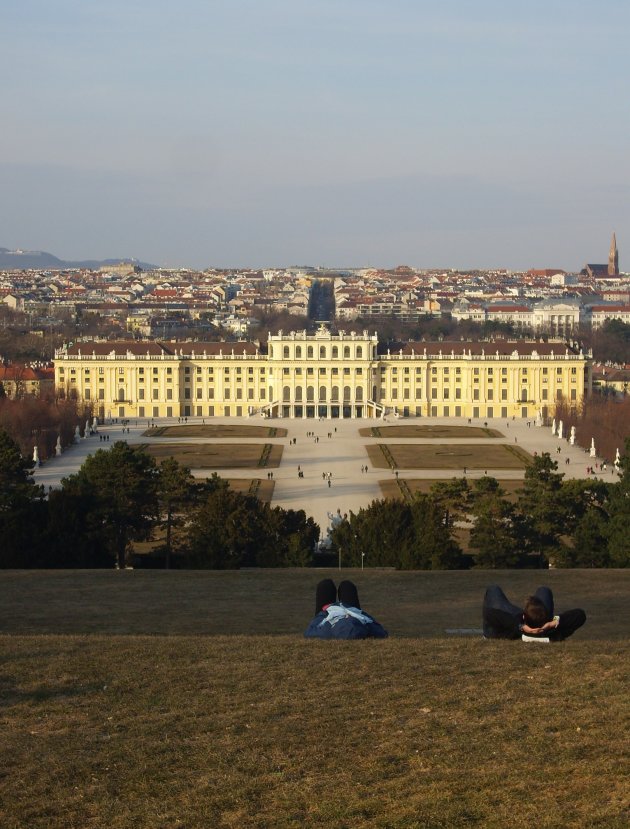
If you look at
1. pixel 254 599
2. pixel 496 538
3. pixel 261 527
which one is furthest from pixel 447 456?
pixel 254 599

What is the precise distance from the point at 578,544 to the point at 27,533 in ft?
30.9

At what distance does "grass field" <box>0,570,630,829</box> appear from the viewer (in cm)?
740

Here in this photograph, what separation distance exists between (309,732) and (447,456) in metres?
46.7

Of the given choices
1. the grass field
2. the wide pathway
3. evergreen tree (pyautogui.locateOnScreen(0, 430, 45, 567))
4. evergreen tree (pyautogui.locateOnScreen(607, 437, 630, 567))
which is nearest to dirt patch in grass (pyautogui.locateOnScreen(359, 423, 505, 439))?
the wide pathway

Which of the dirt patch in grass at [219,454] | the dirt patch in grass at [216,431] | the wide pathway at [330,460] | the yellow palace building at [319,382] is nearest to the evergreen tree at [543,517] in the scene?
the wide pathway at [330,460]

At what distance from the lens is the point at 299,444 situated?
6109 cm

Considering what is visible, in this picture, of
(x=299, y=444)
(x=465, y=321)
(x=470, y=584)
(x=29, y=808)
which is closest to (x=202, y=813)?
(x=29, y=808)

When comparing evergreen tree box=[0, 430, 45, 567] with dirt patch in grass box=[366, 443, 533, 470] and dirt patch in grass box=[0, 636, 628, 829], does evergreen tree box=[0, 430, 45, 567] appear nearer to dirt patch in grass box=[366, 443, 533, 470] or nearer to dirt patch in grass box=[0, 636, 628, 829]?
dirt patch in grass box=[0, 636, 628, 829]

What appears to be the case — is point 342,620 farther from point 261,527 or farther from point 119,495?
point 119,495

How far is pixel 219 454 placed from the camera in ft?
182

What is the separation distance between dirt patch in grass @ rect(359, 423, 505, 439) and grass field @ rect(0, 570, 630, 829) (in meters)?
52.0

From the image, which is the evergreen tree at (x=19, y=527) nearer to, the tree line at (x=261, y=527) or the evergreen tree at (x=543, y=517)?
the tree line at (x=261, y=527)

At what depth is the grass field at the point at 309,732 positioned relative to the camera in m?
7.40

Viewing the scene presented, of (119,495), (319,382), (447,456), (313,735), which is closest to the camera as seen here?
(313,735)
